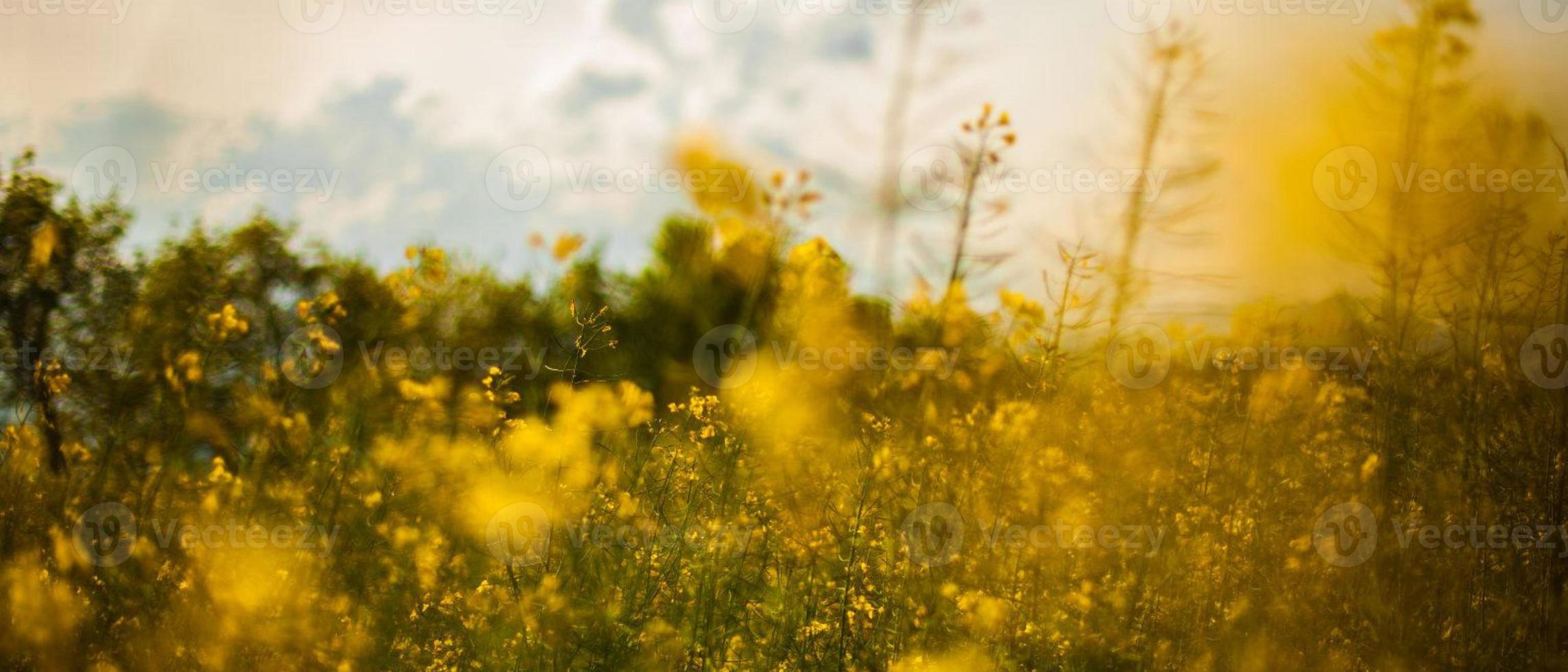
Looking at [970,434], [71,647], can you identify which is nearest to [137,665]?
[71,647]

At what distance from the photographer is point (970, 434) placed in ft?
11.8

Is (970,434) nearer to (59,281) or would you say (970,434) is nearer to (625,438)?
(625,438)

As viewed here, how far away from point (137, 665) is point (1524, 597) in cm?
442
